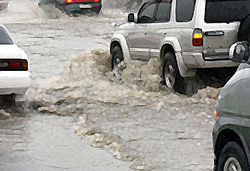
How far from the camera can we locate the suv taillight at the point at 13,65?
10.1m

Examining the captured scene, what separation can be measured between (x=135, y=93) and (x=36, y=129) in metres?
3.03

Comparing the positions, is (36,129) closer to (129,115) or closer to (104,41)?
(129,115)

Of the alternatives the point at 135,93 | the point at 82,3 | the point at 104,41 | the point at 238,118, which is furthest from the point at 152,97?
the point at 82,3

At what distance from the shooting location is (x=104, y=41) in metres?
21.6

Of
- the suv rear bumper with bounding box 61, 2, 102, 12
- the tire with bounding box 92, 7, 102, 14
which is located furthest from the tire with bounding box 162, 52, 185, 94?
the tire with bounding box 92, 7, 102, 14

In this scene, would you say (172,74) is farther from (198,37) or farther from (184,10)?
(198,37)

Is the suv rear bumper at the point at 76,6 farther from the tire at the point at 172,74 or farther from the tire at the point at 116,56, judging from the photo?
the tire at the point at 172,74

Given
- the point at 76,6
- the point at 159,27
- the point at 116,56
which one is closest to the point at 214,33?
the point at 159,27

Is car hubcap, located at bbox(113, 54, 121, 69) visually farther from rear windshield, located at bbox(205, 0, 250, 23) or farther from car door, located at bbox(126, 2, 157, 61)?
rear windshield, located at bbox(205, 0, 250, 23)

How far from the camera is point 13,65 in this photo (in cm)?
1023

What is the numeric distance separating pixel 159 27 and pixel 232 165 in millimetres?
7225

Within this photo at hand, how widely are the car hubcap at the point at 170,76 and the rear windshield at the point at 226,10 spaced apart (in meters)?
1.35

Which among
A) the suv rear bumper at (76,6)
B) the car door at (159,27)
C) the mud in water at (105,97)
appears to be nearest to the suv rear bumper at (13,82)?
the mud in water at (105,97)

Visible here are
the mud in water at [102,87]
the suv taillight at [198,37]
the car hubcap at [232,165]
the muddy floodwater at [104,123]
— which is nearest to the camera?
the car hubcap at [232,165]
